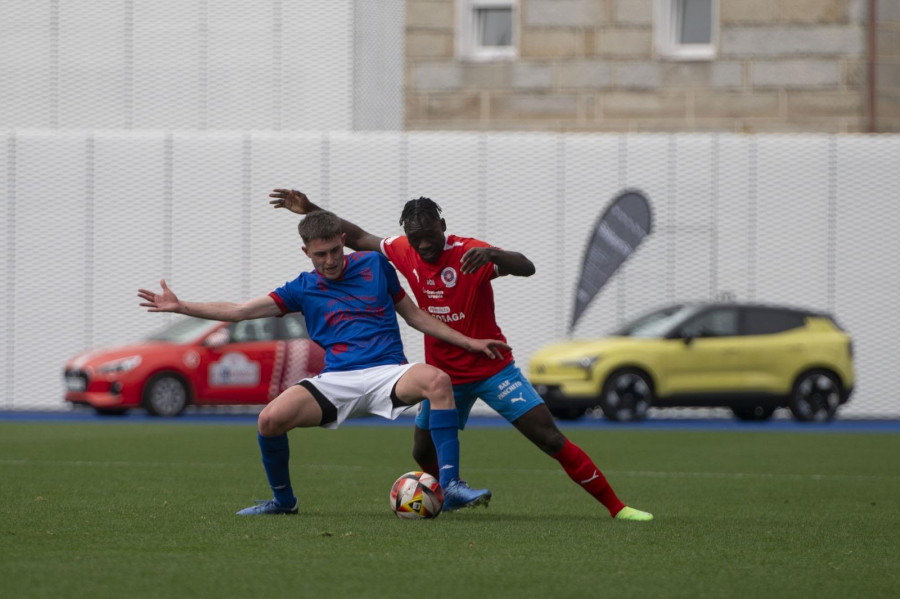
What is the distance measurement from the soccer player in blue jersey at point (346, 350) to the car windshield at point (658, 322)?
1329 centimetres

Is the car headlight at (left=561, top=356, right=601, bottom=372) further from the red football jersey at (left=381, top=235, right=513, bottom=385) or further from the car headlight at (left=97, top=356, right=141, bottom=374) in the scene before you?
the red football jersey at (left=381, top=235, right=513, bottom=385)

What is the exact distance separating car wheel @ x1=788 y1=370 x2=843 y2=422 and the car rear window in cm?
72

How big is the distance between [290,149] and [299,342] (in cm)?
434

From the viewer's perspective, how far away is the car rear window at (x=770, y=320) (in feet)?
73.5

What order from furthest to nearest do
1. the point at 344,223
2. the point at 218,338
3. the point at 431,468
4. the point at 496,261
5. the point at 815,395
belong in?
1. the point at 815,395
2. the point at 218,338
3. the point at 431,468
4. the point at 344,223
5. the point at 496,261

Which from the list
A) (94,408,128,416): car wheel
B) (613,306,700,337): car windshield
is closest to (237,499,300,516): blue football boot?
(613,306,700,337): car windshield

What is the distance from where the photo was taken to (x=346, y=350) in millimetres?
9055

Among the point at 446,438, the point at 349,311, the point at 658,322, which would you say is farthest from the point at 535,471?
the point at 658,322

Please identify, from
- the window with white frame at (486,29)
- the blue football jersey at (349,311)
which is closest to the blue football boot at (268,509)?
the blue football jersey at (349,311)

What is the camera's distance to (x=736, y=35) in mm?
27141

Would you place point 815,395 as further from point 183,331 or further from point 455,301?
point 455,301

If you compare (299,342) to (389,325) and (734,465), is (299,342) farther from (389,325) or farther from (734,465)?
(389,325)

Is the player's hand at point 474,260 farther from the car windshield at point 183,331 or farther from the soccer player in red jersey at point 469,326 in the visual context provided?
the car windshield at point 183,331

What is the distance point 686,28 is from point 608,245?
515cm
